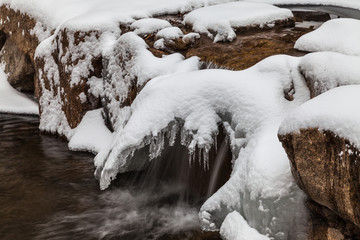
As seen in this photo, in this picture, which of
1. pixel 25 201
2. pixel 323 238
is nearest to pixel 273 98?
pixel 323 238

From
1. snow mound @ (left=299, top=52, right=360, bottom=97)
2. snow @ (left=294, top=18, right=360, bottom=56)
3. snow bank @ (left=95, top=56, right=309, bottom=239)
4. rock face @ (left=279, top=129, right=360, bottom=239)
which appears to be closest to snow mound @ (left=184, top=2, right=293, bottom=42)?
snow @ (left=294, top=18, right=360, bottom=56)

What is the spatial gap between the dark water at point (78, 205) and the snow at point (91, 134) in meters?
0.13

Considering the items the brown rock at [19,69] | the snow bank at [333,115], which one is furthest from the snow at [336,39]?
the brown rock at [19,69]

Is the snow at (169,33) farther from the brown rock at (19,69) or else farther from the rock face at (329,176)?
the brown rock at (19,69)

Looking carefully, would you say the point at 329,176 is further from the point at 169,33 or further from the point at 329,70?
the point at 169,33

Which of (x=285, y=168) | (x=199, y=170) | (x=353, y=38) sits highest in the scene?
(x=353, y=38)

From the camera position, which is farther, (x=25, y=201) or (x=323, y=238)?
(x=25, y=201)

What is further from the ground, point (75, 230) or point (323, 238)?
point (323, 238)

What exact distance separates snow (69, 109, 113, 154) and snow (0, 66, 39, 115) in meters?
2.37

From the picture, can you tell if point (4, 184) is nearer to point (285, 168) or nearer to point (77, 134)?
point (77, 134)

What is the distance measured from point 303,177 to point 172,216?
171cm

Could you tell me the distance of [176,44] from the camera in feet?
16.8

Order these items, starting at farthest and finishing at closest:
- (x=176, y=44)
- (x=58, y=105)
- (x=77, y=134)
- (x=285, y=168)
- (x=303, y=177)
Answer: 1. (x=58, y=105)
2. (x=77, y=134)
3. (x=176, y=44)
4. (x=285, y=168)
5. (x=303, y=177)

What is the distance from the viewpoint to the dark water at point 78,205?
3627 millimetres
